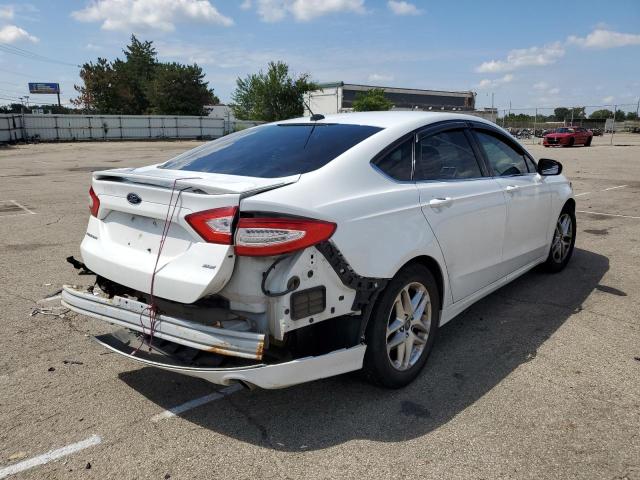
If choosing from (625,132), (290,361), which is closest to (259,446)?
(290,361)

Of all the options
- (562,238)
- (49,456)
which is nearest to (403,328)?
(49,456)

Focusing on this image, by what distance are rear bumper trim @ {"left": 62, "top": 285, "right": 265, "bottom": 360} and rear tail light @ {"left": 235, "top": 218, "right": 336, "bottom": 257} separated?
16.1 inches

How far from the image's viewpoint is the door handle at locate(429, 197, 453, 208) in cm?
338

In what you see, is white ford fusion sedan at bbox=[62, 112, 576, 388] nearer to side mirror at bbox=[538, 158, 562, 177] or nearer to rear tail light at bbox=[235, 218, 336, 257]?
rear tail light at bbox=[235, 218, 336, 257]

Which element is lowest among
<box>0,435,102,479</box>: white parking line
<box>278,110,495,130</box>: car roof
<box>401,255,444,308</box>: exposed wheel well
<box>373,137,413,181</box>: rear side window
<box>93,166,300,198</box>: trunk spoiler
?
<box>0,435,102,479</box>: white parking line

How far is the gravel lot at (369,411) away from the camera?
258cm

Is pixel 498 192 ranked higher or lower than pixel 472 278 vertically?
higher

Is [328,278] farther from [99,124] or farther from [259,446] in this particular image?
[99,124]

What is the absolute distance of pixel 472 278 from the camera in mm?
3869

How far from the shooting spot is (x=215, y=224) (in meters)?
2.57

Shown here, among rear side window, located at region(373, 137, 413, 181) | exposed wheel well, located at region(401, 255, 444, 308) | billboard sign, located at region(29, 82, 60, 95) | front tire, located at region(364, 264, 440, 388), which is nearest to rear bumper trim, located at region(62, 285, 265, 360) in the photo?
front tire, located at region(364, 264, 440, 388)

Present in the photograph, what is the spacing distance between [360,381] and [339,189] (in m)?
1.24

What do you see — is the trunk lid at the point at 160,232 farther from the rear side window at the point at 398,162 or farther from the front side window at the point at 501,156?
the front side window at the point at 501,156

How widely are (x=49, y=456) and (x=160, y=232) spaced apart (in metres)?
1.27
